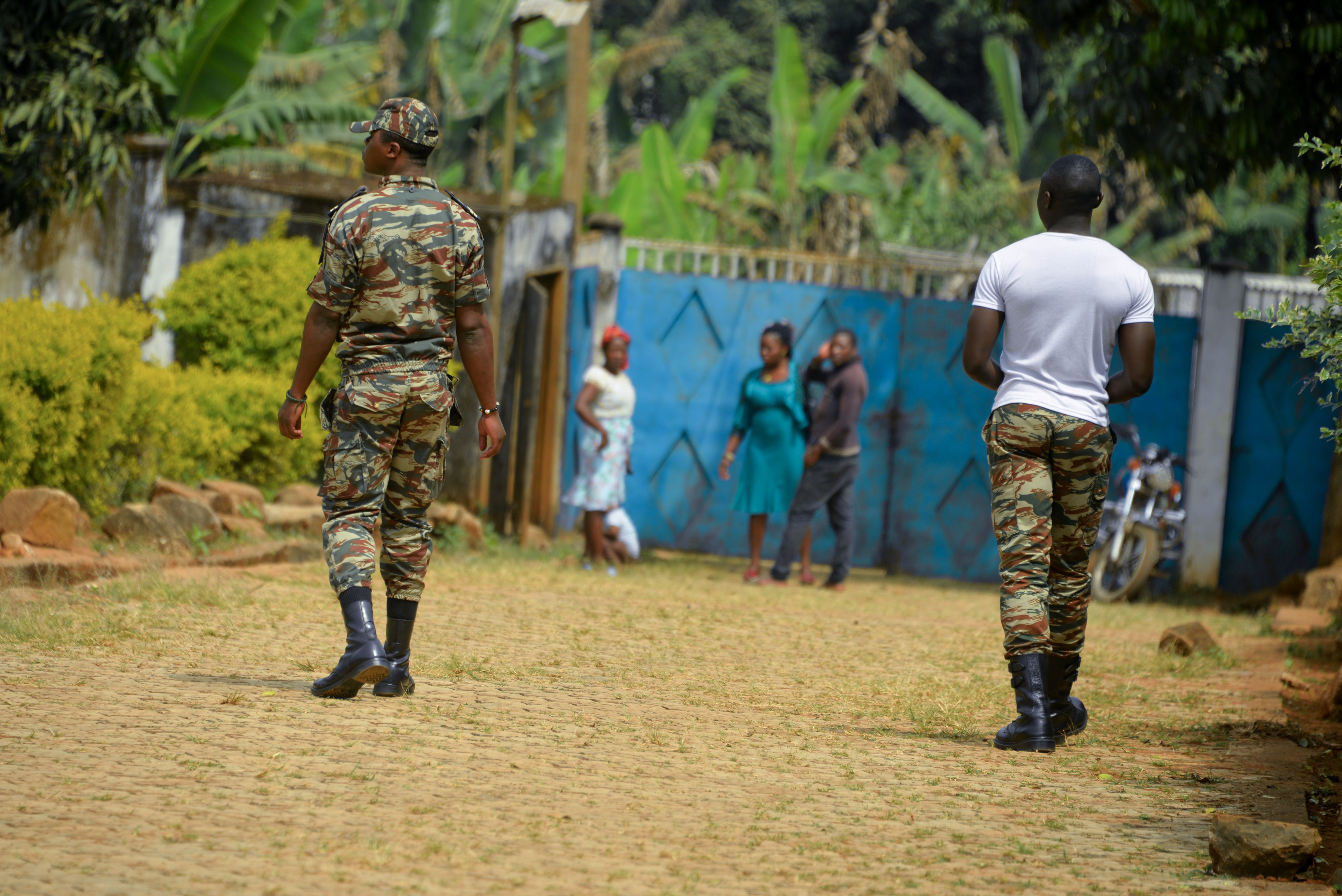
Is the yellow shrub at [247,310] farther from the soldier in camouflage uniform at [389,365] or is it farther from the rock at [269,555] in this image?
the soldier in camouflage uniform at [389,365]

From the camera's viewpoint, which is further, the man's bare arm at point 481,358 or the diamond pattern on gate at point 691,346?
the diamond pattern on gate at point 691,346

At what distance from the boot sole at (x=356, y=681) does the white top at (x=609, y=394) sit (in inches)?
206

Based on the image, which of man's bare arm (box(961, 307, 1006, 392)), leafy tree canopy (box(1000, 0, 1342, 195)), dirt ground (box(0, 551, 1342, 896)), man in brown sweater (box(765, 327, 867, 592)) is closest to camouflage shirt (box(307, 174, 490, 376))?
dirt ground (box(0, 551, 1342, 896))

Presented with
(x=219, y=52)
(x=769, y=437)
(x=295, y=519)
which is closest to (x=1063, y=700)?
(x=769, y=437)

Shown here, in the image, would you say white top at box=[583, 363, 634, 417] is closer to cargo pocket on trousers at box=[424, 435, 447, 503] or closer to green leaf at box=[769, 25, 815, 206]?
cargo pocket on trousers at box=[424, 435, 447, 503]

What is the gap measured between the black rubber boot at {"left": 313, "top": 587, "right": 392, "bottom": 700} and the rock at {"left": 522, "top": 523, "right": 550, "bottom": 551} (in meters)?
5.75

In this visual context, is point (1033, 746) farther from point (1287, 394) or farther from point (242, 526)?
point (1287, 394)

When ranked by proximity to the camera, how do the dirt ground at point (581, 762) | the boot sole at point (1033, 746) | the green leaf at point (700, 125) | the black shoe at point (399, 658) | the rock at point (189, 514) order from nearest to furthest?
the dirt ground at point (581, 762), the boot sole at point (1033, 746), the black shoe at point (399, 658), the rock at point (189, 514), the green leaf at point (700, 125)

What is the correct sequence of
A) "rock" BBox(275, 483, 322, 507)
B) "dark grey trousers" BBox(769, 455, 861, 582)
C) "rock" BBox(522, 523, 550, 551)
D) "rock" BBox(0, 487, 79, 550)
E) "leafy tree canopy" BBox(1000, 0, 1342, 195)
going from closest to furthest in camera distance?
"rock" BBox(0, 487, 79, 550)
"leafy tree canopy" BBox(1000, 0, 1342, 195)
"rock" BBox(275, 483, 322, 507)
"dark grey trousers" BBox(769, 455, 861, 582)
"rock" BBox(522, 523, 550, 551)

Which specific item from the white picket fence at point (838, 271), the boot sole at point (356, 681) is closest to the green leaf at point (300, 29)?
the white picket fence at point (838, 271)

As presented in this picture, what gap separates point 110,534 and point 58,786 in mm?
4897

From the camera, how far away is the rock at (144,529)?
27.0 ft

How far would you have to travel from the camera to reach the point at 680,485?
11.8m

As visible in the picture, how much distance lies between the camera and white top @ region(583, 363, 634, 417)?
33.1 ft
